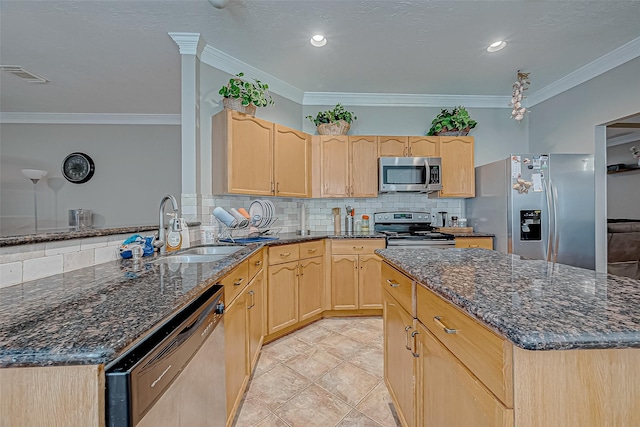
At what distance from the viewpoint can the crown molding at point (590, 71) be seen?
2516mm

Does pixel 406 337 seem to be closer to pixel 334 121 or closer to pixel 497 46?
pixel 334 121

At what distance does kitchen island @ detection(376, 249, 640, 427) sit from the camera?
2.01ft

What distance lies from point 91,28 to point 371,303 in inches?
138

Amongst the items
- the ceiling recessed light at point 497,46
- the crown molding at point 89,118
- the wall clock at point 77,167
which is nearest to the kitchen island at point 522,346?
the ceiling recessed light at point 497,46

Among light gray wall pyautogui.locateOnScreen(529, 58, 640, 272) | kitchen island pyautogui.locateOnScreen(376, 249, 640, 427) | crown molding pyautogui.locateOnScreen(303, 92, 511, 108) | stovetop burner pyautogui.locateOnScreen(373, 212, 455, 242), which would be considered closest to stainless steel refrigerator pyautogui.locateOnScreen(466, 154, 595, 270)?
light gray wall pyautogui.locateOnScreen(529, 58, 640, 272)

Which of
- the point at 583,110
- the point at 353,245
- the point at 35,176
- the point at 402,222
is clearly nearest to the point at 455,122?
the point at 583,110

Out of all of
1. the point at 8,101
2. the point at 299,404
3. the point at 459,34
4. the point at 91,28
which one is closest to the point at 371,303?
the point at 299,404

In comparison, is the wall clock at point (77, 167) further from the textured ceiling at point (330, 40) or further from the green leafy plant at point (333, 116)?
the green leafy plant at point (333, 116)

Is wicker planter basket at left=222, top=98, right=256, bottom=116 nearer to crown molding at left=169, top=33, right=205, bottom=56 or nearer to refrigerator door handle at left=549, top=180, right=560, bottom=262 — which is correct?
crown molding at left=169, top=33, right=205, bottom=56

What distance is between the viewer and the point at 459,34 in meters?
2.37

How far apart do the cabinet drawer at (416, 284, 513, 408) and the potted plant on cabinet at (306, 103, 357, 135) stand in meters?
2.53

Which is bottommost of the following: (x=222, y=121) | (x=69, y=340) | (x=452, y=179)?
(x=69, y=340)

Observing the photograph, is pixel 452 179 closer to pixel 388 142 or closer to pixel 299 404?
pixel 388 142

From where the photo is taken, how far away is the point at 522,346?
1.87 feet
